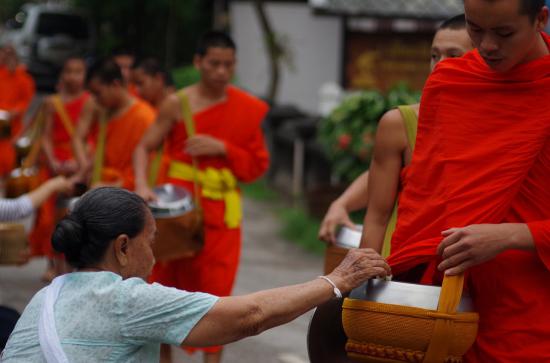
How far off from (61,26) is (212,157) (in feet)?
73.1

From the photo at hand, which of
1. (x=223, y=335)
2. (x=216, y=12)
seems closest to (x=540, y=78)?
(x=223, y=335)

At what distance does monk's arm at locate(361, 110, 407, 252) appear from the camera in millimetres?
3270

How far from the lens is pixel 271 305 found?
294cm

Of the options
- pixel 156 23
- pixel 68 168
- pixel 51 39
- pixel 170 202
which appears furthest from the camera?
pixel 51 39

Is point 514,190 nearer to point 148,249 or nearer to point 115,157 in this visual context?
point 148,249

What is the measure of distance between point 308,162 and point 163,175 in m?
6.11

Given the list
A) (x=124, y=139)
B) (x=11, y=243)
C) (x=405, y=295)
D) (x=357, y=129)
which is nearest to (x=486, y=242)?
(x=405, y=295)

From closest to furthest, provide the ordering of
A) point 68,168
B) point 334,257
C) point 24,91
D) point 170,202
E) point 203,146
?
1. point 334,257
2. point 170,202
3. point 203,146
4. point 68,168
5. point 24,91

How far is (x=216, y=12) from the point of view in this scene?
21984 mm

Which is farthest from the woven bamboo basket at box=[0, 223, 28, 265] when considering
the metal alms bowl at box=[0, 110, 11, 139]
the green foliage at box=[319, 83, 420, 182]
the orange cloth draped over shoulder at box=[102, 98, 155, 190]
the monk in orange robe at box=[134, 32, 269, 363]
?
the metal alms bowl at box=[0, 110, 11, 139]

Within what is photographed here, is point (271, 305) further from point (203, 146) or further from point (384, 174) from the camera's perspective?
point (203, 146)

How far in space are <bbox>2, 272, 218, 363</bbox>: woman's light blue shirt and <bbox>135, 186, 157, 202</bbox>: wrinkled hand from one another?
235 centimetres

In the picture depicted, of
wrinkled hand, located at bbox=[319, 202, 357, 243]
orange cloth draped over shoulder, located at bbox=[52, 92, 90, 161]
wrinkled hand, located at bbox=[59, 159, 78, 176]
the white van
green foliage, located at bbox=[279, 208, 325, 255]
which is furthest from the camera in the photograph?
the white van

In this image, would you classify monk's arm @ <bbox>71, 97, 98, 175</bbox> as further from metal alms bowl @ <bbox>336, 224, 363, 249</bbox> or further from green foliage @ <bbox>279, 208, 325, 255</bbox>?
metal alms bowl @ <bbox>336, 224, 363, 249</bbox>
